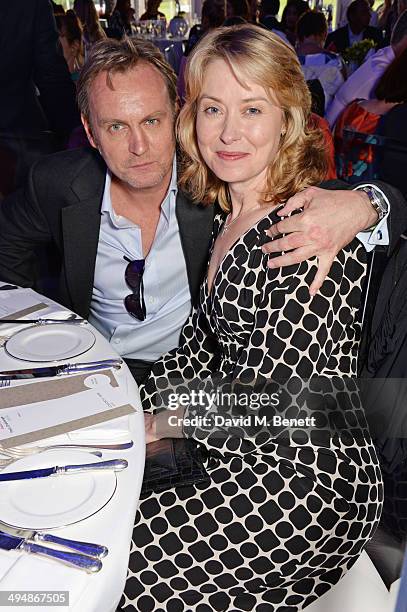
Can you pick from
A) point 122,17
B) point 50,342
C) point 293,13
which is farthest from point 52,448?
point 122,17

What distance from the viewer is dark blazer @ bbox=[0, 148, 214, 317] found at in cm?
180

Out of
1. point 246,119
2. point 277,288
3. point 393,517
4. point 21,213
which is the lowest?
point 393,517

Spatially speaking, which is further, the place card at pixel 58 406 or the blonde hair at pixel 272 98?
the blonde hair at pixel 272 98

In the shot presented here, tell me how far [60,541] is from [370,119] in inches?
99.0

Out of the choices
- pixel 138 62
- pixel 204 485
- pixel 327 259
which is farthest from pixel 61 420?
pixel 138 62

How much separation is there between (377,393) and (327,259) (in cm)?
38

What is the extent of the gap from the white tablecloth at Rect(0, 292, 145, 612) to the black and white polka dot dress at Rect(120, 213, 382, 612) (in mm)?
287

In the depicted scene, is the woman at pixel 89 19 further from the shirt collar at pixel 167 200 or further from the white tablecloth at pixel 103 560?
the white tablecloth at pixel 103 560

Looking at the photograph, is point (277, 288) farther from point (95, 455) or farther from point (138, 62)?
point (138, 62)

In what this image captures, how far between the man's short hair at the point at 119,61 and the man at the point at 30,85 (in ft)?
4.66

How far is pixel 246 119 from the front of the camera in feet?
4.97

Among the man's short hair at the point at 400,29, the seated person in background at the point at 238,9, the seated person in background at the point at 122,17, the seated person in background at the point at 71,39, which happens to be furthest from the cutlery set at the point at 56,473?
the seated person in background at the point at 122,17

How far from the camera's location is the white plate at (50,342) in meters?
1.34

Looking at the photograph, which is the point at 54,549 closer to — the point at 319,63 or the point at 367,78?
the point at 367,78
